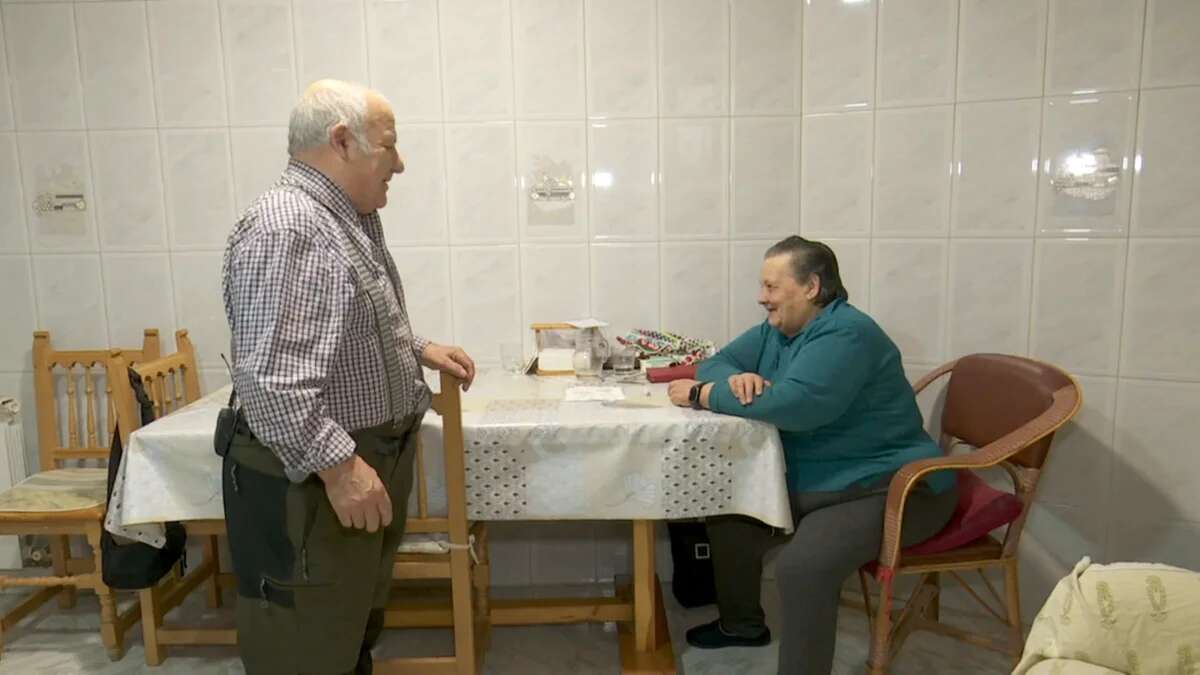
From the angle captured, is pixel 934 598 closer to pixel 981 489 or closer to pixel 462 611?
pixel 981 489

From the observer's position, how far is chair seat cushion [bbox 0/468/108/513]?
2127 millimetres

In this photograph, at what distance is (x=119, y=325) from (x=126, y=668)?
3.59 feet

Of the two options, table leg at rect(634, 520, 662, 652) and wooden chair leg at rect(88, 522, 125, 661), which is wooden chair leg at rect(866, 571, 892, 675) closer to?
table leg at rect(634, 520, 662, 652)

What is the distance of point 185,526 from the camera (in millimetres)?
2025

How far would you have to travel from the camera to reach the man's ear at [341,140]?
1410 millimetres

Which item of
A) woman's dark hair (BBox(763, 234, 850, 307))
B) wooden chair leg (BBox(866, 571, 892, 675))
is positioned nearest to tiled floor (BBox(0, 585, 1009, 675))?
wooden chair leg (BBox(866, 571, 892, 675))

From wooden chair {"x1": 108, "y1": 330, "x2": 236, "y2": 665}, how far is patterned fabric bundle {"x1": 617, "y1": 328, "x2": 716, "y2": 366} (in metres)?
1.25

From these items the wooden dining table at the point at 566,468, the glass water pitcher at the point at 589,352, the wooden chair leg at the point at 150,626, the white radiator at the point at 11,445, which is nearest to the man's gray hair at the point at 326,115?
the wooden dining table at the point at 566,468

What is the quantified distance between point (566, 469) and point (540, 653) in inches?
27.4

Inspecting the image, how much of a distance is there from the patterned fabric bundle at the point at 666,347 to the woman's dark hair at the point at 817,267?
20.2 inches

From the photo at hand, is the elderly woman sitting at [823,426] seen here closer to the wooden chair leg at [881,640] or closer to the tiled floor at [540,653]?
the wooden chair leg at [881,640]

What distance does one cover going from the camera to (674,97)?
8.17 ft

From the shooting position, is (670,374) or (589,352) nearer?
(670,374)

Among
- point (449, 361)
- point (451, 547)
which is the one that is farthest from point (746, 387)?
point (451, 547)
